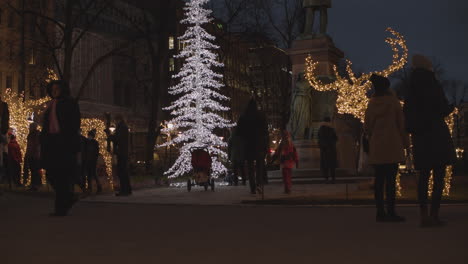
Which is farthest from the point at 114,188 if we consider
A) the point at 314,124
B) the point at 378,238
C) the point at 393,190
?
the point at 378,238

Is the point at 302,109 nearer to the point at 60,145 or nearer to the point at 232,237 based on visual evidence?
the point at 60,145

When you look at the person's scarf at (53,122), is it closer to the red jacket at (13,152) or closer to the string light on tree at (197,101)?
the red jacket at (13,152)

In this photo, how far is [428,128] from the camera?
900 centimetres

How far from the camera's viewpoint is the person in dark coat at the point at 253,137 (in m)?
16.4

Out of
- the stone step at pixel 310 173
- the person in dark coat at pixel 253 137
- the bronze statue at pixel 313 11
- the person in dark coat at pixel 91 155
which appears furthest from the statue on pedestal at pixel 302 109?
the person in dark coat at pixel 253 137

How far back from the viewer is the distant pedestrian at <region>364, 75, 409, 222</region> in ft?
31.1

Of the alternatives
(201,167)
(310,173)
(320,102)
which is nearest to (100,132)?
(201,167)

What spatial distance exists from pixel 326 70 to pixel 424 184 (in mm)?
18555

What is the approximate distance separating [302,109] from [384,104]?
1721 centimetres

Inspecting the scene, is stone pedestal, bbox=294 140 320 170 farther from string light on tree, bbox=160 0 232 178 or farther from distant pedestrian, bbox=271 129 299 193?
distant pedestrian, bbox=271 129 299 193

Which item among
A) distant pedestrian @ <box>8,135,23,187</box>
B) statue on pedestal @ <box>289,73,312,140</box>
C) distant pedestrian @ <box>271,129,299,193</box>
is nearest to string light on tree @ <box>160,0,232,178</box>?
statue on pedestal @ <box>289,73,312,140</box>

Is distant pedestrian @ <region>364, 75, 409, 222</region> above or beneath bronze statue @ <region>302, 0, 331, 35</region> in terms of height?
beneath

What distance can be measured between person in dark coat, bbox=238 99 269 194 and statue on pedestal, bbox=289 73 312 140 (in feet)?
33.6

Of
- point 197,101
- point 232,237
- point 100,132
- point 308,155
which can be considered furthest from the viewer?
point 197,101
